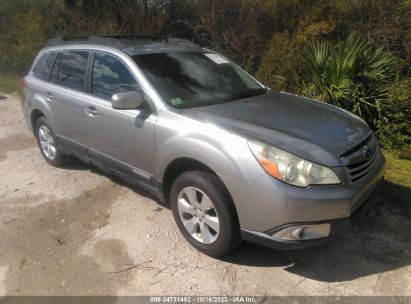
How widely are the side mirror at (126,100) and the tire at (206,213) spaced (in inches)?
30.9

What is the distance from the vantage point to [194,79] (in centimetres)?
411

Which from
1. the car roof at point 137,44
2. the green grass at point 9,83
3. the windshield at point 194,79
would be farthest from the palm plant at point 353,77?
the green grass at point 9,83

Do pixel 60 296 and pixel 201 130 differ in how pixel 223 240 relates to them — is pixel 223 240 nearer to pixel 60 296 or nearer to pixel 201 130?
pixel 201 130

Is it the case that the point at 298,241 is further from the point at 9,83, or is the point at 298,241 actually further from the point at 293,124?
the point at 9,83

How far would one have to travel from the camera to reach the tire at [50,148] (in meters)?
5.39

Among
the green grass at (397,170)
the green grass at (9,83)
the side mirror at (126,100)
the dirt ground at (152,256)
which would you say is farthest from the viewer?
the green grass at (9,83)

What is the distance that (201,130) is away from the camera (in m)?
3.33

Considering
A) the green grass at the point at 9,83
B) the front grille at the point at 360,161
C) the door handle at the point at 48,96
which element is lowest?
the green grass at the point at 9,83

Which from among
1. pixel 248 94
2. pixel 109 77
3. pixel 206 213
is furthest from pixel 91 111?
pixel 206 213

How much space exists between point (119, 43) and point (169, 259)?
241 cm

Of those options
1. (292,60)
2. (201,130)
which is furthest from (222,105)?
(292,60)

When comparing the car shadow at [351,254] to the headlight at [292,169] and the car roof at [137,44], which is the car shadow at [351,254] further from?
the car roof at [137,44]

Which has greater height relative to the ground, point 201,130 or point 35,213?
point 201,130

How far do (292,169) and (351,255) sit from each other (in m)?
1.18
